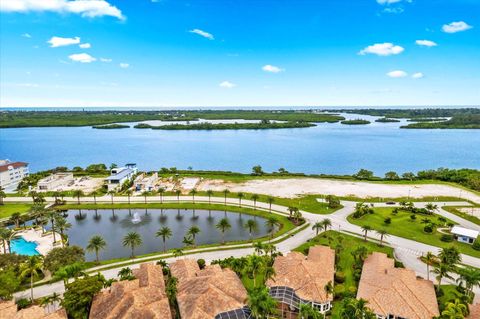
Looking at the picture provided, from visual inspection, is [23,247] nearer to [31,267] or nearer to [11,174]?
[31,267]

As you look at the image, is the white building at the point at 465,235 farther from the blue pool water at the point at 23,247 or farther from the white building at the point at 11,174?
the white building at the point at 11,174

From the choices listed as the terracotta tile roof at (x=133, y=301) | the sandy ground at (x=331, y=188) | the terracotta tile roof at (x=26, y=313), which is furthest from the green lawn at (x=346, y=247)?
the terracotta tile roof at (x=26, y=313)

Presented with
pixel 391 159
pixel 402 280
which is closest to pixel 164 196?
pixel 402 280

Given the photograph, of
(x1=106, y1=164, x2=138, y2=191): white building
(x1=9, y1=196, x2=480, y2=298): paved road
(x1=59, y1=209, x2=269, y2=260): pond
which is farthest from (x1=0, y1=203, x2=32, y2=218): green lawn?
(x1=9, y1=196, x2=480, y2=298): paved road

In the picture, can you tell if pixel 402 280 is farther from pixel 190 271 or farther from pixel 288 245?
pixel 190 271

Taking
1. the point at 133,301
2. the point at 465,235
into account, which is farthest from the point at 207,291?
the point at 465,235

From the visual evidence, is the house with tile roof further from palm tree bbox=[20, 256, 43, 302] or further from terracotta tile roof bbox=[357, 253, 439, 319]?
palm tree bbox=[20, 256, 43, 302]
